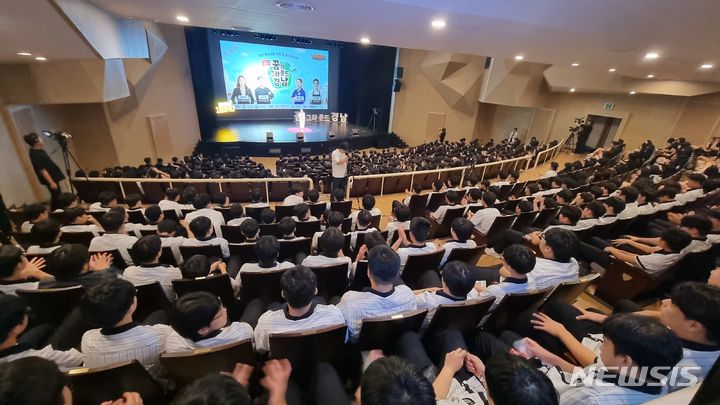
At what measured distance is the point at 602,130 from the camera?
12805 millimetres

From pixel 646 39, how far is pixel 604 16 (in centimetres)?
132

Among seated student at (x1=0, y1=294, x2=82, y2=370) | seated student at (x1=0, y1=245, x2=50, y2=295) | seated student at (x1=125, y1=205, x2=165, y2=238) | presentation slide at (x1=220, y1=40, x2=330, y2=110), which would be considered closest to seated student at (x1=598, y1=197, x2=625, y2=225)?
seated student at (x1=0, y1=294, x2=82, y2=370)

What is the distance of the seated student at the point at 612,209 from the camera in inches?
135

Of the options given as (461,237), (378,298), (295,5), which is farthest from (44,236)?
(461,237)

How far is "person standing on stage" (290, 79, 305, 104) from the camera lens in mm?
14577

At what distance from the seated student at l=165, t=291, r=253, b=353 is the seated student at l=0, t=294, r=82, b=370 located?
484 mm

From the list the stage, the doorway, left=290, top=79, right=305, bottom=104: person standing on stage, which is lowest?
the stage

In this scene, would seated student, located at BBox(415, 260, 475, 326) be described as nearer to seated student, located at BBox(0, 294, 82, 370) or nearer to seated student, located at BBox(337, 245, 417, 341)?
seated student, located at BBox(337, 245, 417, 341)

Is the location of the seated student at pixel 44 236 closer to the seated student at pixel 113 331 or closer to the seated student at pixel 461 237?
the seated student at pixel 113 331

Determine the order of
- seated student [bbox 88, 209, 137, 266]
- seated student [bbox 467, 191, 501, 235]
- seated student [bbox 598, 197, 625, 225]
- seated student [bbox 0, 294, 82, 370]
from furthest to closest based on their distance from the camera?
seated student [bbox 467, 191, 501, 235] → seated student [bbox 598, 197, 625, 225] → seated student [bbox 88, 209, 137, 266] → seated student [bbox 0, 294, 82, 370]

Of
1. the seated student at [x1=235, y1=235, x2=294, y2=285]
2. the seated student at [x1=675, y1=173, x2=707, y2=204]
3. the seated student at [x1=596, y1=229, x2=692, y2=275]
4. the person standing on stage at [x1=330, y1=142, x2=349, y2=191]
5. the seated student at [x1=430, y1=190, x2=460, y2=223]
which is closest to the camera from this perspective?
the seated student at [x1=235, y1=235, x2=294, y2=285]

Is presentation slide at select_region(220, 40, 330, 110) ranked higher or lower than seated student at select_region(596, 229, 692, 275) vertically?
higher

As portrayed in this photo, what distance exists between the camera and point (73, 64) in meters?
5.31

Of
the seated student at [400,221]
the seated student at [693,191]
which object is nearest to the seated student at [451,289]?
the seated student at [400,221]
